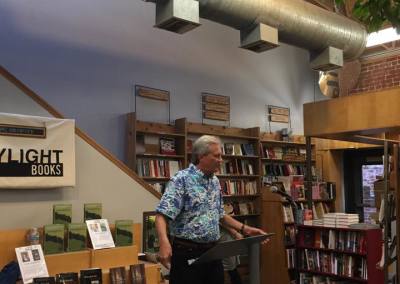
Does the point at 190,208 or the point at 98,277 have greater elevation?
the point at 190,208

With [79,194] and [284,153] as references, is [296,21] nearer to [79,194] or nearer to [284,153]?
[79,194]

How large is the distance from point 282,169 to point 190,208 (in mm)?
5415

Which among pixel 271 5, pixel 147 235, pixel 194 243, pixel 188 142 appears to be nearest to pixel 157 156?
pixel 188 142

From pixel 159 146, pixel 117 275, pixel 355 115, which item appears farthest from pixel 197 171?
pixel 159 146

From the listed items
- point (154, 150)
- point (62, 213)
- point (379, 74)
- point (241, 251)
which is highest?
point (379, 74)

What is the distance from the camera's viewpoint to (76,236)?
3.84 m

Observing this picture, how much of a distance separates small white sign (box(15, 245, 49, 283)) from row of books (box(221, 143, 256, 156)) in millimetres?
3946

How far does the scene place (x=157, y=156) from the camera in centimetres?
634

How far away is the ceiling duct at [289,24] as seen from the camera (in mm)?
4625

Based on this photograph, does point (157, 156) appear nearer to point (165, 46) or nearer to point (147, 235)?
point (165, 46)

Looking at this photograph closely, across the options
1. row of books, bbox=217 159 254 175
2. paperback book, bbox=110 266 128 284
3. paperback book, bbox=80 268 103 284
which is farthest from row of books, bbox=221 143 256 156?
paperback book, bbox=80 268 103 284

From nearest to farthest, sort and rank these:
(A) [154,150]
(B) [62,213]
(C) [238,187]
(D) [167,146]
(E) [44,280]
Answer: (E) [44,280] < (B) [62,213] < (A) [154,150] < (D) [167,146] < (C) [238,187]

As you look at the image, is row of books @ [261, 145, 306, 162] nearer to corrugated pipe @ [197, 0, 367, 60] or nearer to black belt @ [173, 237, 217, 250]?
corrugated pipe @ [197, 0, 367, 60]

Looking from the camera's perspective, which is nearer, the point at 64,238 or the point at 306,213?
the point at 64,238
